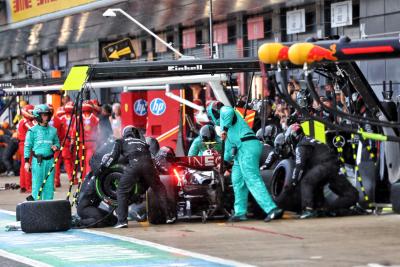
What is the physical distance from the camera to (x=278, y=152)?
16766 mm

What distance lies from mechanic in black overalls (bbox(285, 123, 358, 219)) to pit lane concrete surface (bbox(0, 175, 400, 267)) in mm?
302

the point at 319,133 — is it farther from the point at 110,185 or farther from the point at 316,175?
the point at 110,185

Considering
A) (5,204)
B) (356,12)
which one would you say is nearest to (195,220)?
(5,204)

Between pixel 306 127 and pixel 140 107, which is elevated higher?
pixel 140 107

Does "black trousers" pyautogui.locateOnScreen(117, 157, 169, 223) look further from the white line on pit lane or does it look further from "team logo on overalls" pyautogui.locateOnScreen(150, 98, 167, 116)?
"team logo on overalls" pyautogui.locateOnScreen(150, 98, 167, 116)

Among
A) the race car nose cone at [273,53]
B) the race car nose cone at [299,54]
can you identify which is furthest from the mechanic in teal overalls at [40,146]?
the race car nose cone at [299,54]

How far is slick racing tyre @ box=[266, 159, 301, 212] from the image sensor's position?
1616 cm

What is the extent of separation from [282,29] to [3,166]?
28.8 ft

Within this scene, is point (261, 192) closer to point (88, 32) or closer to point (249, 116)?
point (249, 116)

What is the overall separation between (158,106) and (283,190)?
9.15 m

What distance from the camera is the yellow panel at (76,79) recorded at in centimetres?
1556

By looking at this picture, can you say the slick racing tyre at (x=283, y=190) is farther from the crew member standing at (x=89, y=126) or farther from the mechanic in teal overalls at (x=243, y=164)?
the crew member standing at (x=89, y=126)

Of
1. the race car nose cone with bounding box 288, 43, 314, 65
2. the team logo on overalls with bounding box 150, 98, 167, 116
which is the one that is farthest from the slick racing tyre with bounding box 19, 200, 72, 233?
the team logo on overalls with bounding box 150, 98, 167, 116

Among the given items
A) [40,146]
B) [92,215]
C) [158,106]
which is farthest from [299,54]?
[158,106]
